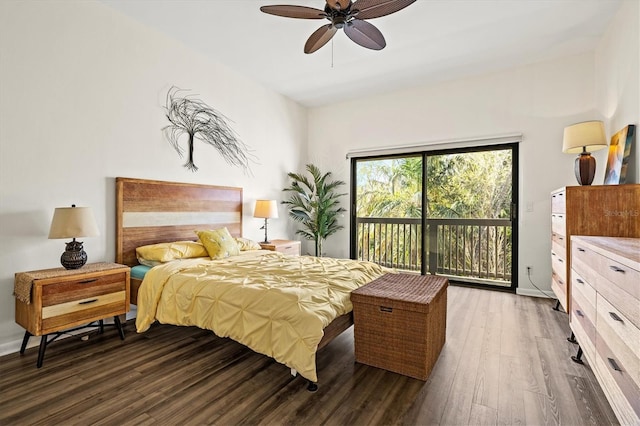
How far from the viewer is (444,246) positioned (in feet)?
15.5

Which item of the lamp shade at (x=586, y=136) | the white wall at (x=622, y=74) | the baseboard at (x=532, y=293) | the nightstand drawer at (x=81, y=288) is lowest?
the baseboard at (x=532, y=293)

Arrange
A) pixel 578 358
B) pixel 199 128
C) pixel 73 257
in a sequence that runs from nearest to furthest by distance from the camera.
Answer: pixel 578 358, pixel 73 257, pixel 199 128

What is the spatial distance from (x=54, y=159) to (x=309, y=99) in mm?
3742

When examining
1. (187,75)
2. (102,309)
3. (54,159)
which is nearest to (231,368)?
(102,309)

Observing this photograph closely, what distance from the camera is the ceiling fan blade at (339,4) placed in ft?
7.42

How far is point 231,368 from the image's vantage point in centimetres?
217

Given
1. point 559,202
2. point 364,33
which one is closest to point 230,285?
point 364,33

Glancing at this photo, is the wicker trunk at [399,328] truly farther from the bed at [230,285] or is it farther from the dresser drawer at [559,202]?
the dresser drawer at [559,202]

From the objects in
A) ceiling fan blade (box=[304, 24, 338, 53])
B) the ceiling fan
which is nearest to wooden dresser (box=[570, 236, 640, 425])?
the ceiling fan

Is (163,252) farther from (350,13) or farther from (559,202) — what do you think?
(559,202)

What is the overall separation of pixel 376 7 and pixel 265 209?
2.85 meters

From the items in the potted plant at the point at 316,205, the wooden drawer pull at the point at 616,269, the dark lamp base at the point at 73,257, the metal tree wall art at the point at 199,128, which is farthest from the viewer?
the potted plant at the point at 316,205

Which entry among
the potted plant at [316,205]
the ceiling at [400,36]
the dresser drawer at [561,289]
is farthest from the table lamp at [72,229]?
the dresser drawer at [561,289]

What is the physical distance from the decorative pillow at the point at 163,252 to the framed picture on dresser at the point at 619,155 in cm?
406
